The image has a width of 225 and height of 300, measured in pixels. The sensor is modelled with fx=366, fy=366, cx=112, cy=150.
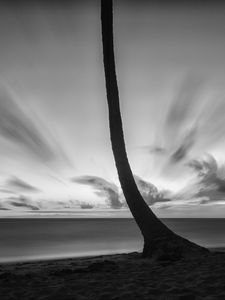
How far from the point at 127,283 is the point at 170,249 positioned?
3.41m

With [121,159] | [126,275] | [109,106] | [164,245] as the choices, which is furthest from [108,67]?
[126,275]

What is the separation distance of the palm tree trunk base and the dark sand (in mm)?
1164

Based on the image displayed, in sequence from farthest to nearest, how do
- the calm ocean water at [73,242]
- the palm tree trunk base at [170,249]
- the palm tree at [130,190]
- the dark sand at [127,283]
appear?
the calm ocean water at [73,242]
the palm tree at [130,190]
the palm tree trunk base at [170,249]
the dark sand at [127,283]

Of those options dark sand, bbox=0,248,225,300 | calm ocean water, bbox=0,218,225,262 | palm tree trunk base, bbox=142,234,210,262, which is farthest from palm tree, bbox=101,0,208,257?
calm ocean water, bbox=0,218,225,262

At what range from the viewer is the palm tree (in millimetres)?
8578

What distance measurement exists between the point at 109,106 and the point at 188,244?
3.98m

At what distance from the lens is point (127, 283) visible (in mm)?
5180

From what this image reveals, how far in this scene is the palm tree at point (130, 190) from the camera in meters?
8.58

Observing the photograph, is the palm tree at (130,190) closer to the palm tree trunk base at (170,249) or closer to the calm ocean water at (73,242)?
the palm tree trunk base at (170,249)

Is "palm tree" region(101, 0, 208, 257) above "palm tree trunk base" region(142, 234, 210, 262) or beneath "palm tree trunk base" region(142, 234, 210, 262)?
above

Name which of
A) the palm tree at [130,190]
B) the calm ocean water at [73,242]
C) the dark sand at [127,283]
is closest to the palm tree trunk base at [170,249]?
the palm tree at [130,190]

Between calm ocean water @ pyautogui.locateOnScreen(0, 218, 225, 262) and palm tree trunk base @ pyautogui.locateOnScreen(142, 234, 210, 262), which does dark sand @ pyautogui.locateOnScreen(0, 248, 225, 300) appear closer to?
palm tree trunk base @ pyautogui.locateOnScreen(142, 234, 210, 262)

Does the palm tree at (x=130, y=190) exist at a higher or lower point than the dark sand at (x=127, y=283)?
higher

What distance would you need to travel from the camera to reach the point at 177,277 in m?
5.35
